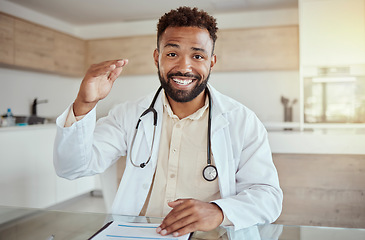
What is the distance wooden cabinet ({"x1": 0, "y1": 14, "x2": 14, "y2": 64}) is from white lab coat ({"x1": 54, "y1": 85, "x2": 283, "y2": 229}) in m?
2.56

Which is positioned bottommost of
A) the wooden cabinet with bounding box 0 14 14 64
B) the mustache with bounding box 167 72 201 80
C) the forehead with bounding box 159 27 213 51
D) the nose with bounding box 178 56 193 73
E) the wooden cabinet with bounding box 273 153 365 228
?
the wooden cabinet with bounding box 273 153 365 228

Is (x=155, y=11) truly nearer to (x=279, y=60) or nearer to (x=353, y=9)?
(x=279, y=60)

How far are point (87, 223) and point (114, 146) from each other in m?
0.49

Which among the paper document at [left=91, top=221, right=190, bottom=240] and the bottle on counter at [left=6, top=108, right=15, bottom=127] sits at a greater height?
the bottle on counter at [left=6, top=108, right=15, bottom=127]

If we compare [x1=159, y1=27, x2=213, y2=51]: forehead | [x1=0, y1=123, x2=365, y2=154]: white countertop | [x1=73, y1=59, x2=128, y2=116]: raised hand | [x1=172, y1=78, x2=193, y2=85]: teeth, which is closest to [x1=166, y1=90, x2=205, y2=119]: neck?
[x1=172, y1=78, x2=193, y2=85]: teeth

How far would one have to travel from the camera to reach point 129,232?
90 cm

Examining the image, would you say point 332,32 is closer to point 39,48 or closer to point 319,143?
point 319,143

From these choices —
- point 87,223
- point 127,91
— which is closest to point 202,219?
point 87,223

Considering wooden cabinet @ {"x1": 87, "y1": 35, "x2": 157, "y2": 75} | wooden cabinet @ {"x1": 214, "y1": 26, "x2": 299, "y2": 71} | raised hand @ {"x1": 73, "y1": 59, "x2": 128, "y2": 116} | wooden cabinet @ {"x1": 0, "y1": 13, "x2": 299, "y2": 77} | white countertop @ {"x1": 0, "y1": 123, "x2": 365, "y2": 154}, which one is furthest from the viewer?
wooden cabinet @ {"x1": 87, "y1": 35, "x2": 157, "y2": 75}

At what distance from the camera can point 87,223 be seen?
1.00 m

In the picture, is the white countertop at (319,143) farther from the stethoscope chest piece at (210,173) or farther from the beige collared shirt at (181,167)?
the stethoscope chest piece at (210,173)

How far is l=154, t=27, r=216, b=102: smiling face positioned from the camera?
A: 1314 millimetres

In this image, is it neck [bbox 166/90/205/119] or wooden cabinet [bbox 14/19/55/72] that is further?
wooden cabinet [bbox 14/19/55/72]

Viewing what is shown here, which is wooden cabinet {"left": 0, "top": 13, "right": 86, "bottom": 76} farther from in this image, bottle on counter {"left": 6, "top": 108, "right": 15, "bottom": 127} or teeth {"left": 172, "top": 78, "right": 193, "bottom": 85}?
teeth {"left": 172, "top": 78, "right": 193, "bottom": 85}
